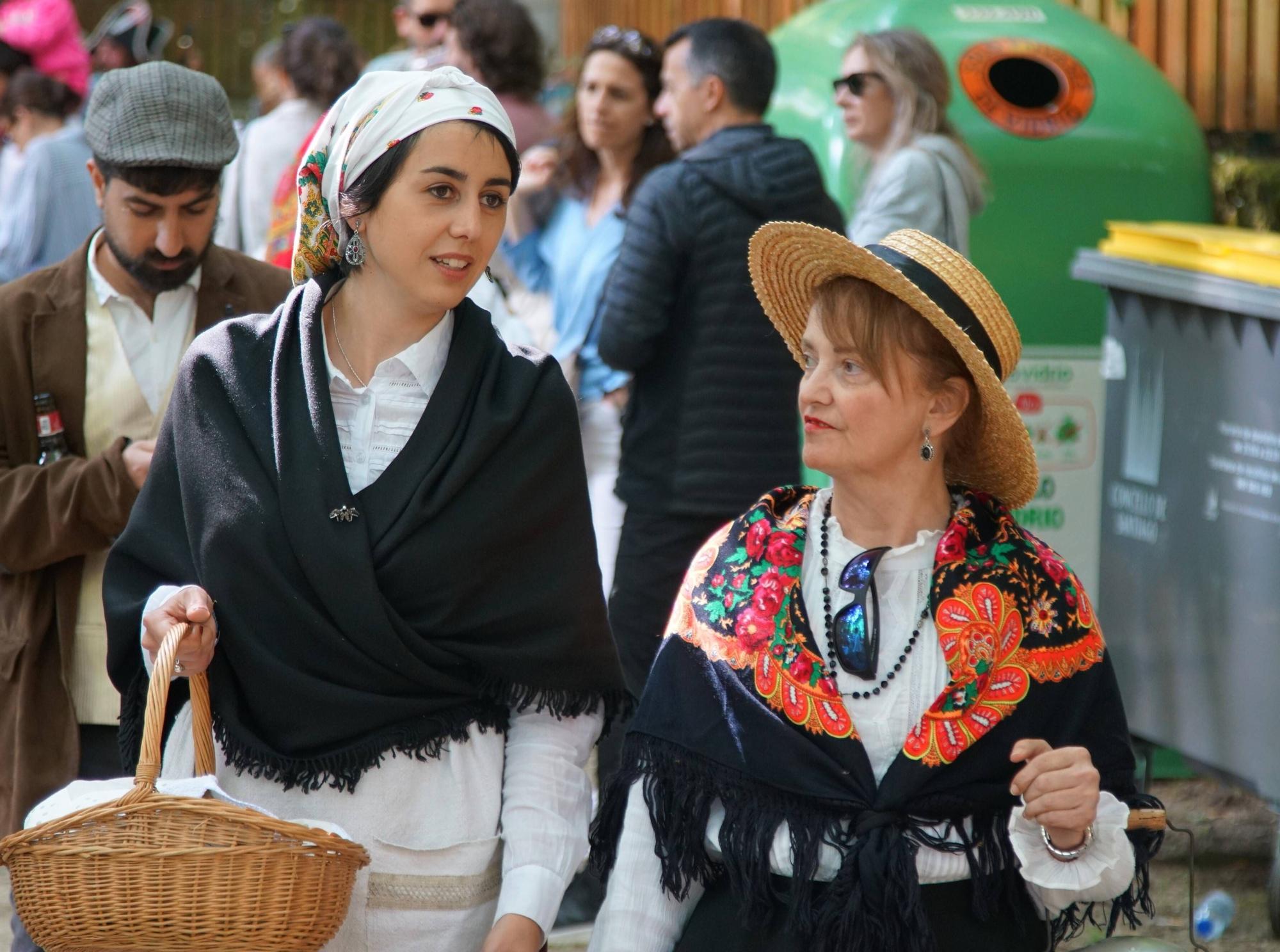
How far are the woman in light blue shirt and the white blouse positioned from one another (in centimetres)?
289

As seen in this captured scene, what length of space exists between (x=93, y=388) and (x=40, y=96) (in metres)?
5.42

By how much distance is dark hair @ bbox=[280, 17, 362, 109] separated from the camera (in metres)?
7.31

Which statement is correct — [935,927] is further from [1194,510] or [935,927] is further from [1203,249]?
[1203,249]

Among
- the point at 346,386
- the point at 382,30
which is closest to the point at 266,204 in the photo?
the point at 346,386

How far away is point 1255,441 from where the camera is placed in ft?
14.7

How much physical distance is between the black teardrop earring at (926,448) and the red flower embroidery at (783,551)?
0.22 meters

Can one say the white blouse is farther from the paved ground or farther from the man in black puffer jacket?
the man in black puffer jacket

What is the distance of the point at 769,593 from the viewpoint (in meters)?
2.33

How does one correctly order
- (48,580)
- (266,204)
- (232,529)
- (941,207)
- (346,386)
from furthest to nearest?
(266,204) < (941,207) < (48,580) < (346,386) < (232,529)

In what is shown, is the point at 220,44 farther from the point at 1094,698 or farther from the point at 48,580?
the point at 1094,698

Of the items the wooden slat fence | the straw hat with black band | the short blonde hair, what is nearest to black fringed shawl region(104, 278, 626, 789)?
the straw hat with black band

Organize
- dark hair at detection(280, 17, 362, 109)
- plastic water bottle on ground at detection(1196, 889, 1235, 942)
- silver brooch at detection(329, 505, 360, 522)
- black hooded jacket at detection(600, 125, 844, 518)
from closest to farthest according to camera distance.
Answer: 1. silver brooch at detection(329, 505, 360, 522)
2. plastic water bottle on ground at detection(1196, 889, 1235, 942)
3. black hooded jacket at detection(600, 125, 844, 518)
4. dark hair at detection(280, 17, 362, 109)

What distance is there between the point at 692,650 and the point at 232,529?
2.17 feet

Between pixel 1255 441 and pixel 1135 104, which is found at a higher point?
pixel 1135 104
